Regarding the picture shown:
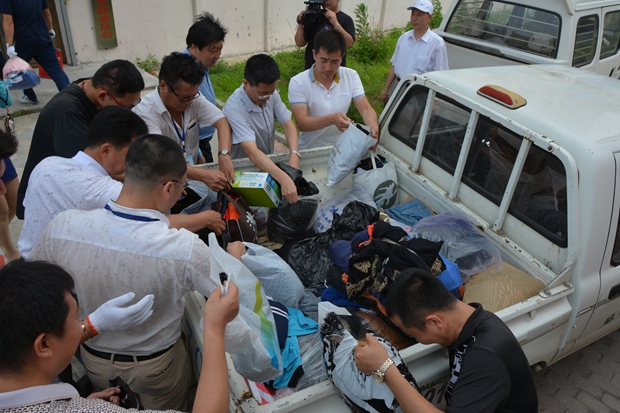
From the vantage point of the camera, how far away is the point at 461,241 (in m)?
2.87

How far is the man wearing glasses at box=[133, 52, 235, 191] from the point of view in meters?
3.04

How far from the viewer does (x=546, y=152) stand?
257cm

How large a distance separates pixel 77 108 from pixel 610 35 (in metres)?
6.61

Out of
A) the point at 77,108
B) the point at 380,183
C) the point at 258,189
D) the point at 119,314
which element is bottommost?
the point at 380,183

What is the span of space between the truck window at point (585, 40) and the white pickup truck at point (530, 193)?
2.41 m

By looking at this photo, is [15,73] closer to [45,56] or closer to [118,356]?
[45,56]

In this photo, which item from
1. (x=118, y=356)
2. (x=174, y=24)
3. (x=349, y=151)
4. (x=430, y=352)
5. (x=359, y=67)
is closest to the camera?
(x=118, y=356)

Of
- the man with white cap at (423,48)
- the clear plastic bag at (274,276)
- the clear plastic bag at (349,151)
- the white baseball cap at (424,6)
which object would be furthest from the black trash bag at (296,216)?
the white baseball cap at (424,6)

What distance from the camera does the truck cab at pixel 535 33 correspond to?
5.31 metres

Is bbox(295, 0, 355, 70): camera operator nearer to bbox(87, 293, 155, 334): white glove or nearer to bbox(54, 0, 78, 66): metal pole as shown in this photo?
bbox(87, 293, 155, 334): white glove

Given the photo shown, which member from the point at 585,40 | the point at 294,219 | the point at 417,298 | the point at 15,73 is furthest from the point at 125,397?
the point at 585,40

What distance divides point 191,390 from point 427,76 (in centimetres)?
275

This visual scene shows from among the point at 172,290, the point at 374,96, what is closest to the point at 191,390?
the point at 172,290

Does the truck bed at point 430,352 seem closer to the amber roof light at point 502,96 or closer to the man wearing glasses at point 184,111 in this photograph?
the amber roof light at point 502,96
